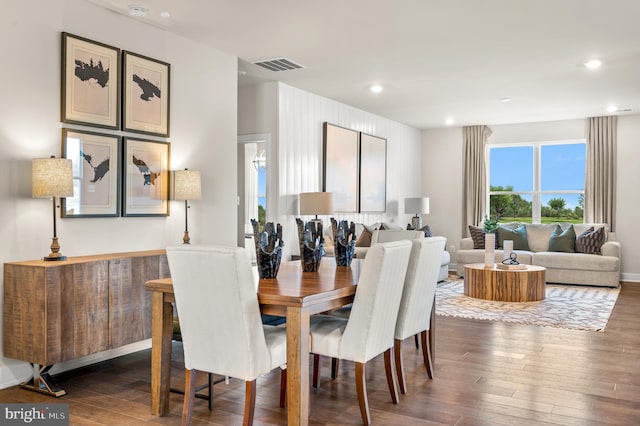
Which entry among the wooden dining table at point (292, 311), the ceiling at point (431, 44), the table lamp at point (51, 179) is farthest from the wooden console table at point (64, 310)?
the ceiling at point (431, 44)

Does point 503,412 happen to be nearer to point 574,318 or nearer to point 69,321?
point 69,321

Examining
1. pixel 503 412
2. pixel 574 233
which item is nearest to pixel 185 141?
pixel 503 412

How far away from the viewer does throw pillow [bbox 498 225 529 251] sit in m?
8.64

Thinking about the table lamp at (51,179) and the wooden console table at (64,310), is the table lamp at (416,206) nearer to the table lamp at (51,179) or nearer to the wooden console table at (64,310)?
the wooden console table at (64,310)

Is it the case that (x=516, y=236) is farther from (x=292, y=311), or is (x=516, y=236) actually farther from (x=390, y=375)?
(x=292, y=311)

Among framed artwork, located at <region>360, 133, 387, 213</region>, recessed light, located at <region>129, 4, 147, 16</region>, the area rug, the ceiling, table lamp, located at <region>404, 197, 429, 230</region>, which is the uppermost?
the ceiling

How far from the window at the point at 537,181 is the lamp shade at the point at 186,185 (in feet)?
21.6

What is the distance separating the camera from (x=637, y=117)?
8.43 metres

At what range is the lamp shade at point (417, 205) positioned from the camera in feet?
30.0

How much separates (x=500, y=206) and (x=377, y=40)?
5.75 m

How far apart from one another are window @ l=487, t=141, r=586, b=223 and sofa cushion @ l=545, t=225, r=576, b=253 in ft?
2.82

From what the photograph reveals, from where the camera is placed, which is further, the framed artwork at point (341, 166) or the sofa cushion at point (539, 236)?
the sofa cushion at point (539, 236)

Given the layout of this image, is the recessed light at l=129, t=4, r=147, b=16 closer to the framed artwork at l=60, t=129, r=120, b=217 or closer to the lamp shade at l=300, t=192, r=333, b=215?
the framed artwork at l=60, t=129, r=120, b=217

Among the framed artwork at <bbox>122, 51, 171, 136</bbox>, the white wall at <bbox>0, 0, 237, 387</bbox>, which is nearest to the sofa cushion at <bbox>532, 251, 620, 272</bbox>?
the white wall at <bbox>0, 0, 237, 387</bbox>
